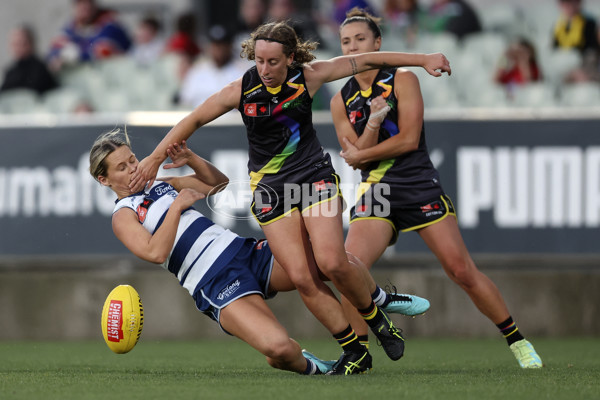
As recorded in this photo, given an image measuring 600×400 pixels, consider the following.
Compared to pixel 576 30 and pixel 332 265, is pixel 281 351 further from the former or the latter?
pixel 576 30

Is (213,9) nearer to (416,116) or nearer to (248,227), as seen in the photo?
(248,227)

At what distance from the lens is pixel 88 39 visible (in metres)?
12.3

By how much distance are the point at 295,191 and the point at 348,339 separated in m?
0.97

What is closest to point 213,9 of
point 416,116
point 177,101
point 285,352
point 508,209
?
point 177,101

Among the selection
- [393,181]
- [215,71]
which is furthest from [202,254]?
[215,71]

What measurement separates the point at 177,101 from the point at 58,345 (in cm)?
327

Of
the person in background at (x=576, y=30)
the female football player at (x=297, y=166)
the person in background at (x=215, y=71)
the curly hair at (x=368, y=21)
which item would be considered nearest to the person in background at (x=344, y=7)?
the person in background at (x=215, y=71)

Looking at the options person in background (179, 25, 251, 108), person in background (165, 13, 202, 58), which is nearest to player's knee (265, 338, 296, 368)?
person in background (179, 25, 251, 108)

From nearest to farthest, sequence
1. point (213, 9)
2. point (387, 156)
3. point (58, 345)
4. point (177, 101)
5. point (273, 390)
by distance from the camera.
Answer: point (273, 390), point (387, 156), point (58, 345), point (177, 101), point (213, 9)

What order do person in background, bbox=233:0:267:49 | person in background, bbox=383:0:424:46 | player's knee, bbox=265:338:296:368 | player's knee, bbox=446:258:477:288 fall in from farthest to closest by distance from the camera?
1. person in background, bbox=383:0:424:46
2. person in background, bbox=233:0:267:49
3. player's knee, bbox=446:258:477:288
4. player's knee, bbox=265:338:296:368

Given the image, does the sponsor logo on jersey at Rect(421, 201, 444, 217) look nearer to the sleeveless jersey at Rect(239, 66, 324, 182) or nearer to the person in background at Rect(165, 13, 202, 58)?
the sleeveless jersey at Rect(239, 66, 324, 182)

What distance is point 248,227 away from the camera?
31.4 feet

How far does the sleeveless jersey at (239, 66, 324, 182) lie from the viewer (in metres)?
6.12

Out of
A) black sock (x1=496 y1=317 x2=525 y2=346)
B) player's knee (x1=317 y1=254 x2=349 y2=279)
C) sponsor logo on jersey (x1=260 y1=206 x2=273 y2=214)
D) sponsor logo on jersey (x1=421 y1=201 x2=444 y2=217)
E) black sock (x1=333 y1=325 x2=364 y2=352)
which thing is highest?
A: sponsor logo on jersey (x1=260 y1=206 x2=273 y2=214)
